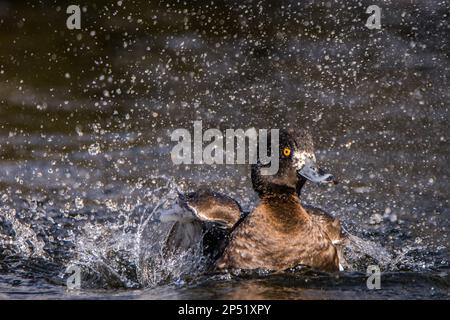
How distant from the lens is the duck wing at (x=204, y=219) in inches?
221

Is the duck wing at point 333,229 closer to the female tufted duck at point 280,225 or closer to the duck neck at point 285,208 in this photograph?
the female tufted duck at point 280,225

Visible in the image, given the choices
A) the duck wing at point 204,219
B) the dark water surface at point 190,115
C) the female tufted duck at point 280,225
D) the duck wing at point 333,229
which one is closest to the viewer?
the female tufted duck at point 280,225

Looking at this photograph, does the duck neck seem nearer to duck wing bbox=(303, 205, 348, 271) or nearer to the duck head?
the duck head

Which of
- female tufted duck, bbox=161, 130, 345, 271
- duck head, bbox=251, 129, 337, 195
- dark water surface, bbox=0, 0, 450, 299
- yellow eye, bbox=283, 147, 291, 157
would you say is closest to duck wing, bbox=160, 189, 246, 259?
female tufted duck, bbox=161, 130, 345, 271

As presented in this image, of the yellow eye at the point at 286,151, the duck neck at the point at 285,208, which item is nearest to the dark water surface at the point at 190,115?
the duck neck at the point at 285,208

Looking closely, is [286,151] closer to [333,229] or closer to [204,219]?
[204,219]

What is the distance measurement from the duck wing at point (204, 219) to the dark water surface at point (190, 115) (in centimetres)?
18

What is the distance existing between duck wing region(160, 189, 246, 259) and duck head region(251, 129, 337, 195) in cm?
34

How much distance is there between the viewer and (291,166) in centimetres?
543

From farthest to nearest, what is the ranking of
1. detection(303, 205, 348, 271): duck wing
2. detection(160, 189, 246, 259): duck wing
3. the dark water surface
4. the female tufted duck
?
1. the dark water surface
2. detection(303, 205, 348, 271): duck wing
3. detection(160, 189, 246, 259): duck wing
4. the female tufted duck

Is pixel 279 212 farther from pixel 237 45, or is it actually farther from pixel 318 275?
pixel 237 45

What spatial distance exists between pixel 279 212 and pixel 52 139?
360 cm

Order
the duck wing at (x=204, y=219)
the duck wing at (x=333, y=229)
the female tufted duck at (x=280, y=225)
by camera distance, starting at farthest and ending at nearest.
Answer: the duck wing at (x=333, y=229) < the duck wing at (x=204, y=219) < the female tufted duck at (x=280, y=225)

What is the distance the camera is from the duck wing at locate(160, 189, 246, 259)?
18.4 ft
